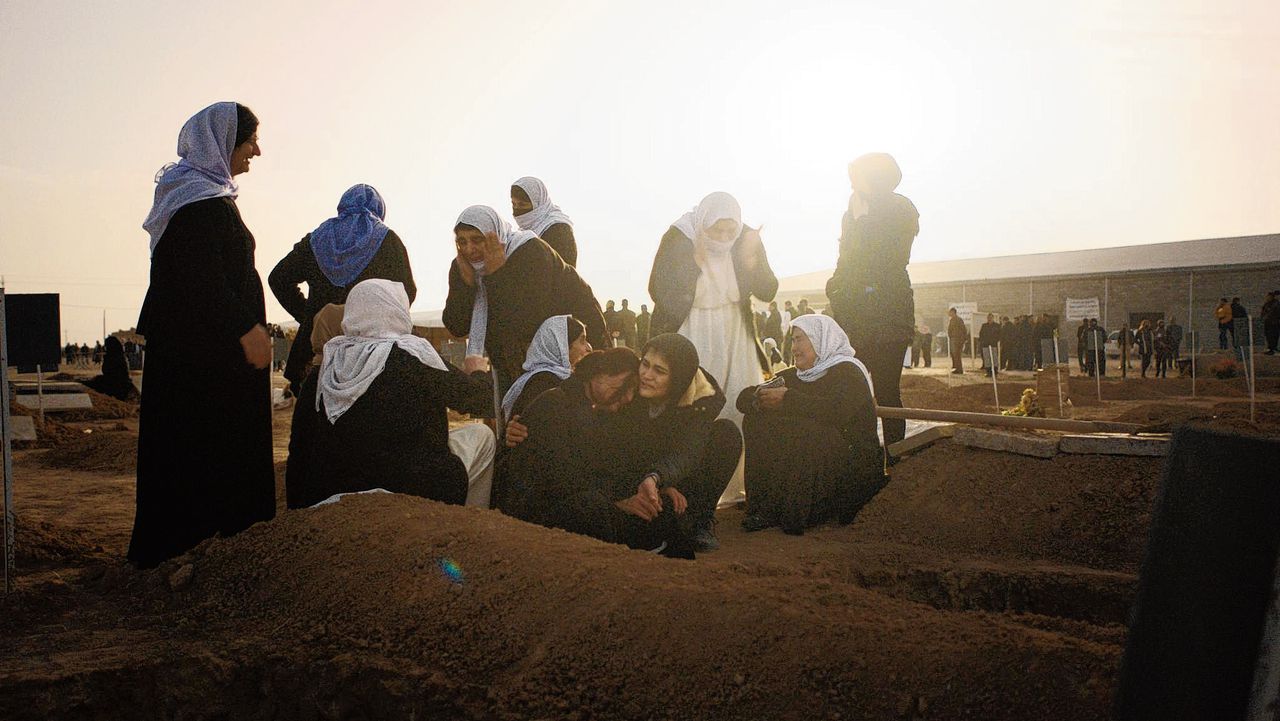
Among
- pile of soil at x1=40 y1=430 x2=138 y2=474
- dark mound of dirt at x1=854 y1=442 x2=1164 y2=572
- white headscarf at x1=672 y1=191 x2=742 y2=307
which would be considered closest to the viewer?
dark mound of dirt at x1=854 y1=442 x2=1164 y2=572

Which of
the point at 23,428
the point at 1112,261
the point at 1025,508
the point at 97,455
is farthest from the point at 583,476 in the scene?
the point at 1112,261

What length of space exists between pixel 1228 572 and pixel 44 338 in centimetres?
442

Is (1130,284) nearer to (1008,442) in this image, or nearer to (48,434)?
(1008,442)

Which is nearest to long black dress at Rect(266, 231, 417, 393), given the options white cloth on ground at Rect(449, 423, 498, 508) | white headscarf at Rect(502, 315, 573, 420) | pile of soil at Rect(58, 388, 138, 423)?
white headscarf at Rect(502, 315, 573, 420)

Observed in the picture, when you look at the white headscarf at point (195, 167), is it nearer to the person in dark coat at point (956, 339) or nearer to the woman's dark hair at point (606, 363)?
the woman's dark hair at point (606, 363)

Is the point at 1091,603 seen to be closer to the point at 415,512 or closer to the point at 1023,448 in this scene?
the point at 1023,448

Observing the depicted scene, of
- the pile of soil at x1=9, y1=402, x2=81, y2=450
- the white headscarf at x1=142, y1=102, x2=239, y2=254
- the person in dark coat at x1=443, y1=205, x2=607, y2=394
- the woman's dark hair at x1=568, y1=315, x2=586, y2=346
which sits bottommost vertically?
the pile of soil at x1=9, y1=402, x2=81, y2=450

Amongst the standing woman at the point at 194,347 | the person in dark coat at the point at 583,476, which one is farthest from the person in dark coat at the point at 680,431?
the standing woman at the point at 194,347

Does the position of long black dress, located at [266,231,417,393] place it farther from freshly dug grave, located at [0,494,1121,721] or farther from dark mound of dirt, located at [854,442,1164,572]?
dark mound of dirt, located at [854,442,1164,572]

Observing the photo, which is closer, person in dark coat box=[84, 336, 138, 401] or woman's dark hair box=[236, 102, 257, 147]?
woman's dark hair box=[236, 102, 257, 147]

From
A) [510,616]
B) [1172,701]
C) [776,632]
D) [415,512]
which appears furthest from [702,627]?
[415,512]

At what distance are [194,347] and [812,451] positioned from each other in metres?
3.06

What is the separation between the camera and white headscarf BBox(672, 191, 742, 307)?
5.79 m

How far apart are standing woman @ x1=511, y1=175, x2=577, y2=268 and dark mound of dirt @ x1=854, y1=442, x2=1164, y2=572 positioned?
237 cm
